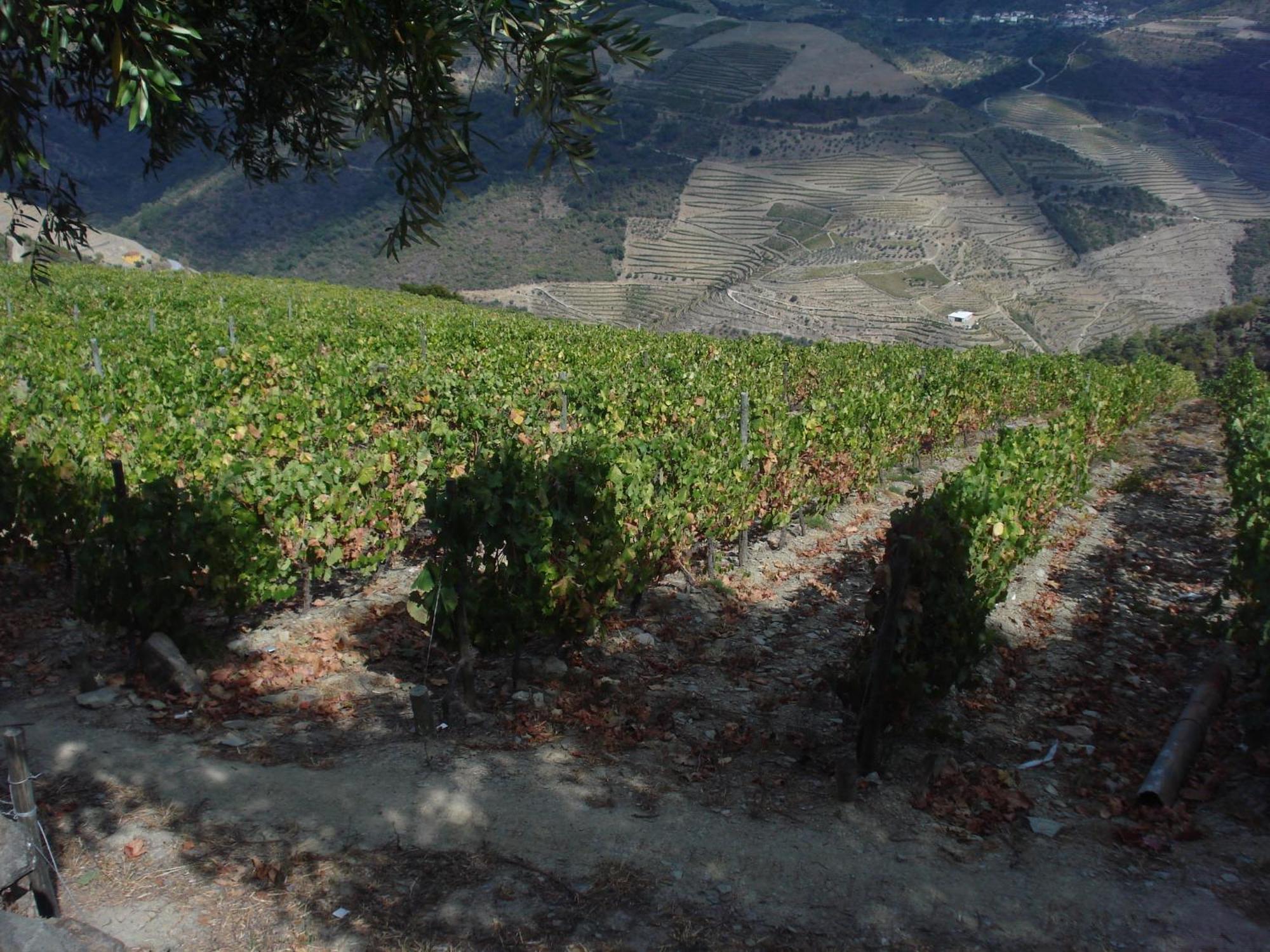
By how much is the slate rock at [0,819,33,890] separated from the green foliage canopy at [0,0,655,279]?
2391 mm

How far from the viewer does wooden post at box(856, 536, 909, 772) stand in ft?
15.7

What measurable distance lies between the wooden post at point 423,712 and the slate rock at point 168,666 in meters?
1.55

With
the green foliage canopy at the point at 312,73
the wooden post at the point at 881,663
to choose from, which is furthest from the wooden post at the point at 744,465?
the green foliage canopy at the point at 312,73

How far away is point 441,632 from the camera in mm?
5723

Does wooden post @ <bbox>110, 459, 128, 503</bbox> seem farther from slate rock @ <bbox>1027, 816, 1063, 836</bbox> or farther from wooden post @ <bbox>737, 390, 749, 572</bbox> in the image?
slate rock @ <bbox>1027, 816, 1063, 836</bbox>

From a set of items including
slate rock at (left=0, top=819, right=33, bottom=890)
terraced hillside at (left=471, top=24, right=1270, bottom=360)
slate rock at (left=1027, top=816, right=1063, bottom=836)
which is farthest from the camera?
terraced hillside at (left=471, top=24, right=1270, bottom=360)

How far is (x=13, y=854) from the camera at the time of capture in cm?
330

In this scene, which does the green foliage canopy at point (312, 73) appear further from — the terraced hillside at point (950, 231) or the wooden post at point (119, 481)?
the terraced hillside at point (950, 231)

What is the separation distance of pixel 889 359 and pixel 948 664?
17781mm

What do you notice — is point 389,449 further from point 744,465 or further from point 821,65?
point 821,65

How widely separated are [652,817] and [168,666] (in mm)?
3394

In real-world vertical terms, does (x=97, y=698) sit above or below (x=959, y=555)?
below

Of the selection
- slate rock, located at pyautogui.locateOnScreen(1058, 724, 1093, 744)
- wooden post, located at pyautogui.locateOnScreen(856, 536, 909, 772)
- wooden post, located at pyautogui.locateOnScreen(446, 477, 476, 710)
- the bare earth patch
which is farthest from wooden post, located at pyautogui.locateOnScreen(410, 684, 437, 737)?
the bare earth patch

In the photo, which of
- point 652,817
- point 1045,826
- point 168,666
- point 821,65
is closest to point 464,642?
point 652,817
